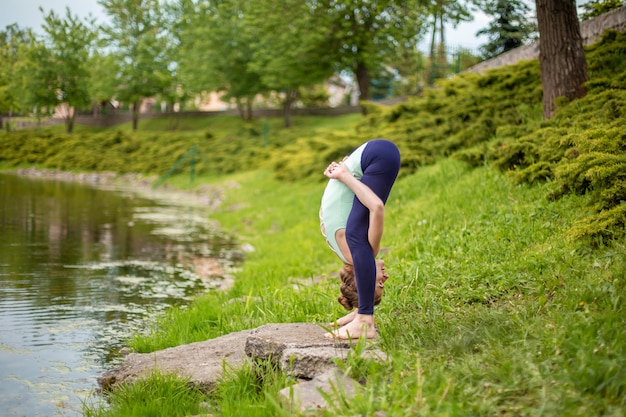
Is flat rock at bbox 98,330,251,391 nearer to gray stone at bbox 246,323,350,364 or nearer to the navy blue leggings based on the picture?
gray stone at bbox 246,323,350,364

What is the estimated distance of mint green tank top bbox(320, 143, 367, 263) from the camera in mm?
4836

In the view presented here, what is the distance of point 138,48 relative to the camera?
5644 centimetres

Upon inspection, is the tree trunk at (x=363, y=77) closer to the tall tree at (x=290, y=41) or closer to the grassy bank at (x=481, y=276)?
the tall tree at (x=290, y=41)

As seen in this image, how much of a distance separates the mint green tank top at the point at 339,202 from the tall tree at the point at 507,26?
17190mm

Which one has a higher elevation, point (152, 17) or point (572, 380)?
point (152, 17)

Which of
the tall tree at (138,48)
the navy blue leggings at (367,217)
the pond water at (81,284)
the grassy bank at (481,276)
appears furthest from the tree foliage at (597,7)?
the tall tree at (138,48)

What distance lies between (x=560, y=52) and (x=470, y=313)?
673cm

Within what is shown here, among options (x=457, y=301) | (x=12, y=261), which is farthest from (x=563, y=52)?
(x=12, y=261)

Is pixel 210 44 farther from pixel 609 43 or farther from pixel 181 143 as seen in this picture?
pixel 609 43

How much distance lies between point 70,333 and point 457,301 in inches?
164

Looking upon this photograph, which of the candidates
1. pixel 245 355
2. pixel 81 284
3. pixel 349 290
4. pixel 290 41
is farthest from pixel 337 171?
pixel 290 41

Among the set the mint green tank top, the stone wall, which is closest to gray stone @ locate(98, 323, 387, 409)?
the mint green tank top

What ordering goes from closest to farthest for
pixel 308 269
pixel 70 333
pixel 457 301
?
pixel 457 301 → pixel 70 333 → pixel 308 269

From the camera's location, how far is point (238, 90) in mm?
45375
